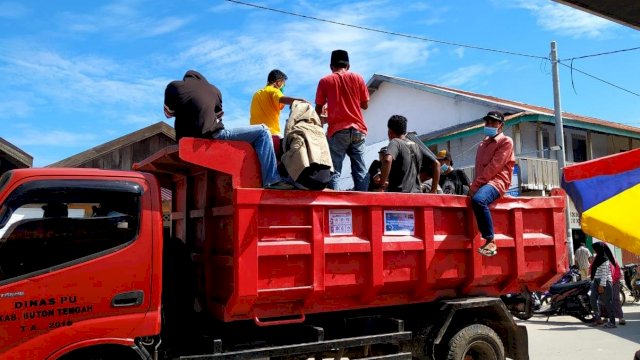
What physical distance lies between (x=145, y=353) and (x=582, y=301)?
413 inches

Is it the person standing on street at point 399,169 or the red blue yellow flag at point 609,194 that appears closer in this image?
the red blue yellow flag at point 609,194

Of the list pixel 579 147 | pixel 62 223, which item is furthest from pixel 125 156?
pixel 579 147

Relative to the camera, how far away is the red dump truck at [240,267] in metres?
3.78

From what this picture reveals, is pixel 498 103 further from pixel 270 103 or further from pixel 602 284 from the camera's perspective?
pixel 270 103

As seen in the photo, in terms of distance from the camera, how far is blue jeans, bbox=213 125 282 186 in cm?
436

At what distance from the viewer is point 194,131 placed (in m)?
4.36

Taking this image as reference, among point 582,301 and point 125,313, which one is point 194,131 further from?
point 582,301

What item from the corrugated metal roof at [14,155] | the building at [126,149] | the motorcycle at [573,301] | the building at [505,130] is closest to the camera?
the corrugated metal roof at [14,155]

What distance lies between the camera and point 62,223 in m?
3.89

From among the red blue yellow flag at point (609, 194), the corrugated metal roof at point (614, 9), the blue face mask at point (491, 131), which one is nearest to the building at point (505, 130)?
the red blue yellow flag at point (609, 194)

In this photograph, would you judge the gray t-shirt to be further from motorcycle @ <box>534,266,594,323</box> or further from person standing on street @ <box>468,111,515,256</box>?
motorcycle @ <box>534,266,594,323</box>

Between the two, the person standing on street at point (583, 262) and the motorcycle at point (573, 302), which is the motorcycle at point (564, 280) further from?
the motorcycle at point (573, 302)

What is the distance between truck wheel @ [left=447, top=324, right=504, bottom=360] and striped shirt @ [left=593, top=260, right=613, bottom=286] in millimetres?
6805

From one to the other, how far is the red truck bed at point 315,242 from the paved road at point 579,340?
331 centimetres
